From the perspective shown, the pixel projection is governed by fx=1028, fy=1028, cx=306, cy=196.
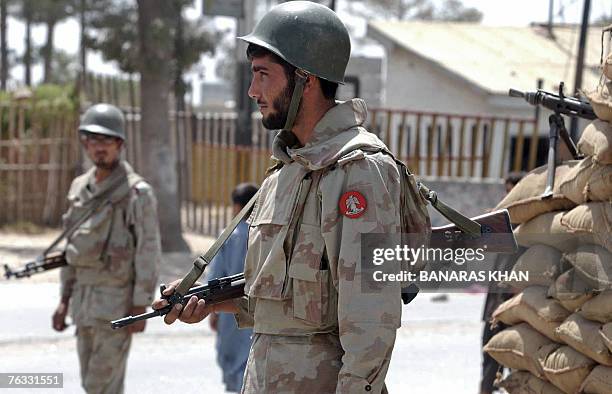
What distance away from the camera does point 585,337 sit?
162 inches

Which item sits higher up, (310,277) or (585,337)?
(310,277)

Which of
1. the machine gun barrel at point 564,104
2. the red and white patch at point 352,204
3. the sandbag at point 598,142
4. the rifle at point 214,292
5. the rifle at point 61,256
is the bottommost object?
the rifle at point 61,256

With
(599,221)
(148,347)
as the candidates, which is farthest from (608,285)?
(148,347)

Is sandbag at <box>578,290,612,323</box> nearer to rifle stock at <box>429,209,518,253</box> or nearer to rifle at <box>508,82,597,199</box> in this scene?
rifle at <box>508,82,597,199</box>

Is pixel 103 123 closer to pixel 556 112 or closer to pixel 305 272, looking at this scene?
pixel 556 112

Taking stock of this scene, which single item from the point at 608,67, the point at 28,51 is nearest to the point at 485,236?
the point at 608,67

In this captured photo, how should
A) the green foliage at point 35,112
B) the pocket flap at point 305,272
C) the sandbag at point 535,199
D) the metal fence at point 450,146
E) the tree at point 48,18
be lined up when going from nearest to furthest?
the pocket flap at point 305,272 < the sandbag at point 535,199 < the metal fence at point 450,146 < the green foliage at point 35,112 < the tree at point 48,18

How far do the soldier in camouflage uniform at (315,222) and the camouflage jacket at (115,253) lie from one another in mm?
2416

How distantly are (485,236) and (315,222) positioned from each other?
77 cm

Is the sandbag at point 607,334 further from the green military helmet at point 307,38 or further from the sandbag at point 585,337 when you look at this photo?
the green military helmet at point 307,38

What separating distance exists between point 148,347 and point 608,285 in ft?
17.8

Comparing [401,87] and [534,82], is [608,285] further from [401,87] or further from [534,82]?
[401,87]

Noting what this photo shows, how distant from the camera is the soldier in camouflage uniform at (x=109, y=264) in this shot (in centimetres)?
574

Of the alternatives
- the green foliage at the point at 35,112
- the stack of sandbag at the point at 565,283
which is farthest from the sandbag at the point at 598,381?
the green foliage at the point at 35,112
